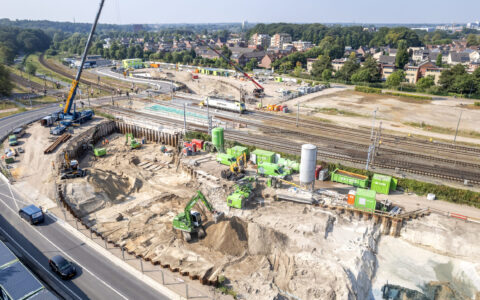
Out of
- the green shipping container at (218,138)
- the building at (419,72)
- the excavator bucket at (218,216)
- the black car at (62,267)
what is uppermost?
the building at (419,72)

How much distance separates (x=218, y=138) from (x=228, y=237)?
2173cm

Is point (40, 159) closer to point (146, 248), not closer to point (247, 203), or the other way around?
point (146, 248)

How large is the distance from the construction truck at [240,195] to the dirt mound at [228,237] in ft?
10.5

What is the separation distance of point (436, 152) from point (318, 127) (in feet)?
74.1

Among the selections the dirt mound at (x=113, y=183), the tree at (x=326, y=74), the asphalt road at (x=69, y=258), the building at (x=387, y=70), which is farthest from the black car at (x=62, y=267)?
the building at (x=387, y=70)

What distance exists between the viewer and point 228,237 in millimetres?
33531

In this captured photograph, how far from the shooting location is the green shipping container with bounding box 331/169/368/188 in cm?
4328

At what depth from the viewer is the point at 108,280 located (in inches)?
1029

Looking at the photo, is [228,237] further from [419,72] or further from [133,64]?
[133,64]

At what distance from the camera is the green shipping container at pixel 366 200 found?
3741 centimetres

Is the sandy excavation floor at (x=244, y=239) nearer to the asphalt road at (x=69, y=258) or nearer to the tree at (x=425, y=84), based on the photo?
the asphalt road at (x=69, y=258)

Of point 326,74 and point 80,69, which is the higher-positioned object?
point 80,69

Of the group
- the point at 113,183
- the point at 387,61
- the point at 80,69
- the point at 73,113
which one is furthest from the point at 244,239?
the point at 387,61

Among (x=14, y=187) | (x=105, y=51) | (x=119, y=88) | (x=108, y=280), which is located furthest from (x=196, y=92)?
(x=105, y=51)
